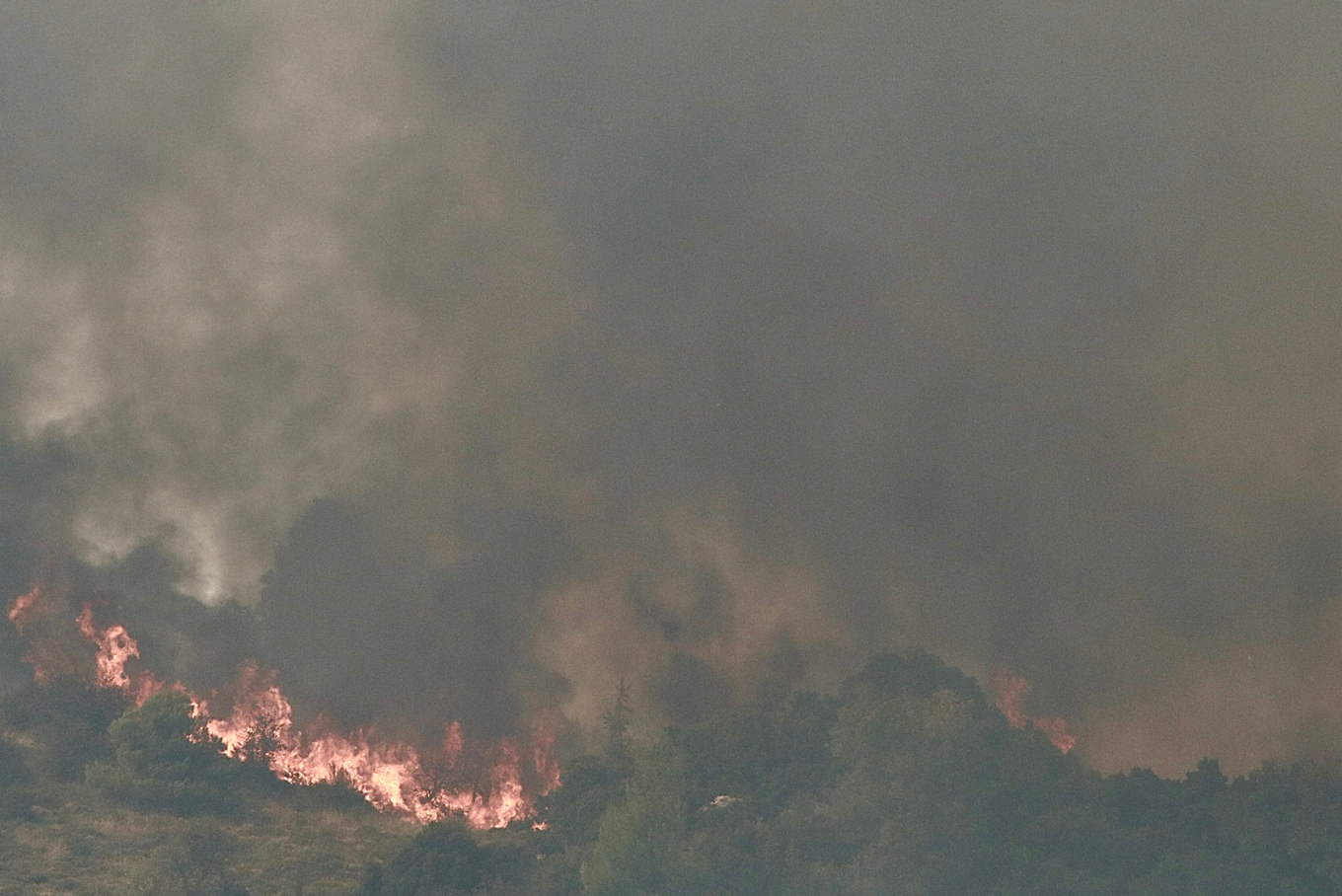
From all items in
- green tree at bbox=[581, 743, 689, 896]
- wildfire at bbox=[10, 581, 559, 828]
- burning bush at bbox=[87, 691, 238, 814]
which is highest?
wildfire at bbox=[10, 581, 559, 828]

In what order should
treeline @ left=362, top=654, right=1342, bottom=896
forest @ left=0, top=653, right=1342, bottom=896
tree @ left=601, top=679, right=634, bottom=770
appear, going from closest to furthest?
treeline @ left=362, top=654, right=1342, bottom=896, forest @ left=0, top=653, right=1342, bottom=896, tree @ left=601, top=679, right=634, bottom=770

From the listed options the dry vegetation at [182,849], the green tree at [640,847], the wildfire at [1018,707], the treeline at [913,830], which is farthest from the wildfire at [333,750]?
the wildfire at [1018,707]

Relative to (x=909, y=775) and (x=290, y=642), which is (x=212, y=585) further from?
(x=909, y=775)

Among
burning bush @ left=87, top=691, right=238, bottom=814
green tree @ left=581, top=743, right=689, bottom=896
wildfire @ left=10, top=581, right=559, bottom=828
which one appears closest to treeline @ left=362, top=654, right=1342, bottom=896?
green tree @ left=581, top=743, right=689, bottom=896

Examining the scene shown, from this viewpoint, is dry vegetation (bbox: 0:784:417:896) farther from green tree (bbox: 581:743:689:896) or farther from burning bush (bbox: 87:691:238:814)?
green tree (bbox: 581:743:689:896)

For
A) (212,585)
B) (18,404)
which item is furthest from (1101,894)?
(18,404)

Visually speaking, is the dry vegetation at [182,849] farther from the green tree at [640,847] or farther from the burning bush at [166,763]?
the green tree at [640,847]

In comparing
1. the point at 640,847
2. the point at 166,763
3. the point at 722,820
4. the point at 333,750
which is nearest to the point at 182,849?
the point at 166,763
